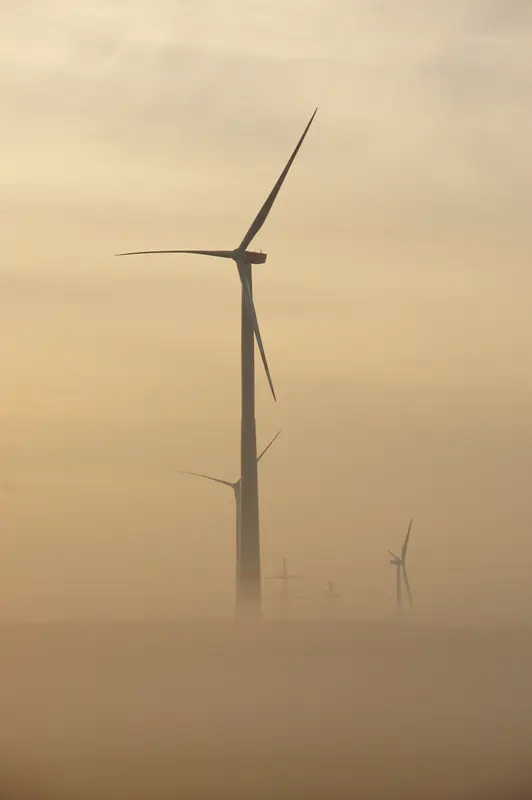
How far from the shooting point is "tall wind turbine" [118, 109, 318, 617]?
303 feet

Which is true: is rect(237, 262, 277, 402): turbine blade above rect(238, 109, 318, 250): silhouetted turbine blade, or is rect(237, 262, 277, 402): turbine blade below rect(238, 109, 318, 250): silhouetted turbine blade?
below

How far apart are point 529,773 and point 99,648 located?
30.1 m

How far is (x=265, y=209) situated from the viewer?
9638cm

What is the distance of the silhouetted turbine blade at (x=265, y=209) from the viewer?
94688 mm

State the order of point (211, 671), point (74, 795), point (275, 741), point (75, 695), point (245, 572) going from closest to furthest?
point (74, 795)
point (275, 741)
point (75, 695)
point (211, 671)
point (245, 572)

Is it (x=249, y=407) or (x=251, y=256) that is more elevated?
(x=251, y=256)

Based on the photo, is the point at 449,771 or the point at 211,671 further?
the point at 211,671

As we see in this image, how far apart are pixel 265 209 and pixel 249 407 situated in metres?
13.2

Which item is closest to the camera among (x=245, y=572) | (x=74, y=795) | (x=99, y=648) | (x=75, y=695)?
(x=74, y=795)

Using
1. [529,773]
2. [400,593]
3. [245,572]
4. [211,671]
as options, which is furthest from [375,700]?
[400,593]

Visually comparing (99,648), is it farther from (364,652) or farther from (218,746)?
(218,746)

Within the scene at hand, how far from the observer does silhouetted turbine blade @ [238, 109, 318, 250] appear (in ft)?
311

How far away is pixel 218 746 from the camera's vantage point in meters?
56.2

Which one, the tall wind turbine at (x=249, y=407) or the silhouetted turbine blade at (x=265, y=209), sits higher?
the silhouetted turbine blade at (x=265, y=209)
